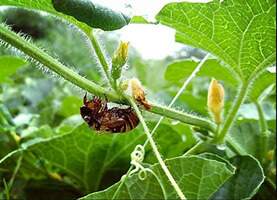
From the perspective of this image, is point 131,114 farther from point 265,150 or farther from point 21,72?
point 21,72

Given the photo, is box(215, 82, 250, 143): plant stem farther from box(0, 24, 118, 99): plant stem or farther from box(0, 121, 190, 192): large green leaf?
box(0, 24, 118, 99): plant stem

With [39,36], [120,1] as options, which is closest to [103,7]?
[120,1]

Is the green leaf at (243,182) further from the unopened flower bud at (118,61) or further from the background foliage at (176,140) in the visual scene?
the unopened flower bud at (118,61)

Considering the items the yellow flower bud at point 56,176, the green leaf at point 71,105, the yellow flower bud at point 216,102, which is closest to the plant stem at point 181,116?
the yellow flower bud at point 216,102

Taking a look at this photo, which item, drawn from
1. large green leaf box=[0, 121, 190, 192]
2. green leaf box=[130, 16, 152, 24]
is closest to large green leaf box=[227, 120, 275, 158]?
large green leaf box=[0, 121, 190, 192]

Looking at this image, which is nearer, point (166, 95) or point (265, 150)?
point (265, 150)

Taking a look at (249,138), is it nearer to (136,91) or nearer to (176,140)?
(176,140)
